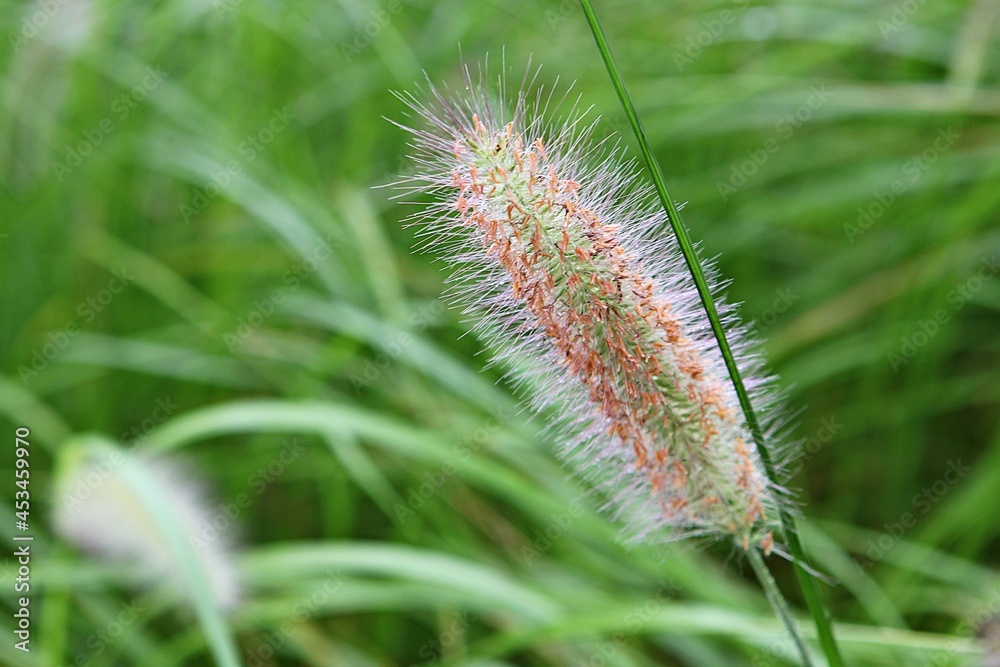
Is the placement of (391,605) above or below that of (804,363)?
below

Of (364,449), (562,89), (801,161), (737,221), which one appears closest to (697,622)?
(364,449)

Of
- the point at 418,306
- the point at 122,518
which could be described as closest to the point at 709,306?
the point at 122,518

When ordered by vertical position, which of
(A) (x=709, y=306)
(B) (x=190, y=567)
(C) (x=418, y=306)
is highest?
(C) (x=418, y=306)

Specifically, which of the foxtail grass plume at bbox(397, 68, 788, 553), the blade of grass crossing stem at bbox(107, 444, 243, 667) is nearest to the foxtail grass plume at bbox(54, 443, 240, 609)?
the blade of grass crossing stem at bbox(107, 444, 243, 667)

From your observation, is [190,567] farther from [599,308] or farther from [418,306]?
[418,306]

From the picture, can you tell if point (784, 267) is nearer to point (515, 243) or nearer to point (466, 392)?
point (466, 392)
